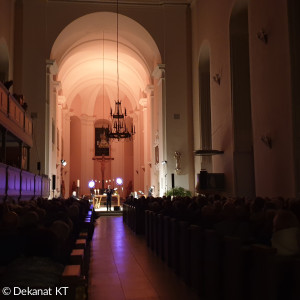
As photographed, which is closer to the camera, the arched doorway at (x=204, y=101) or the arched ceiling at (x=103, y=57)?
the arched doorway at (x=204, y=101)

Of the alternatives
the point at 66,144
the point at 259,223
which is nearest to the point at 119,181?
the point at 66,144

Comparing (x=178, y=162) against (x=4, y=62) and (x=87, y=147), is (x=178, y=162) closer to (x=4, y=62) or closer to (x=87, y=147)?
(x=4, y=62)

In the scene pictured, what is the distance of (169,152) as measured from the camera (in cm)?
1850

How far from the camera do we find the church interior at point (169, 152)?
129 inches

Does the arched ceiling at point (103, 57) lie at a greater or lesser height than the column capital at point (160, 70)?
greater

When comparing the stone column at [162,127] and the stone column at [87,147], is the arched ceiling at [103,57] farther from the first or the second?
the stone column at [87,147]

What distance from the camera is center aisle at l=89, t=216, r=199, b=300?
4.28 meters

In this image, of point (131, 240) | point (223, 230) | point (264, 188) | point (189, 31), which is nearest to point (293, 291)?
point (223, 230)

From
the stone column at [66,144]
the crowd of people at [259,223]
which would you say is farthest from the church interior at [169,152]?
the stone column at [66,144]

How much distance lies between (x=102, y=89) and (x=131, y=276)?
27419mm

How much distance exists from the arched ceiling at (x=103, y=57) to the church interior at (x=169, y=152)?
0.37ft

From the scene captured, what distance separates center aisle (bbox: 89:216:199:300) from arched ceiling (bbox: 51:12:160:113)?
13.3 m

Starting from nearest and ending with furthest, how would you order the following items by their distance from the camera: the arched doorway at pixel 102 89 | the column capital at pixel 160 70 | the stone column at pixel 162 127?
the stone column at pixel 162 127 < the column capital at pixel 160 70 < the arched doorway at pixel 102 89

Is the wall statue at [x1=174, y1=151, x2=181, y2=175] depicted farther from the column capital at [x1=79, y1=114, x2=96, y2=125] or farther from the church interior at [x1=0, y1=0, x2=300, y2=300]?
the column capital at [x1=79, y1=114, x2=96, y2=125]
